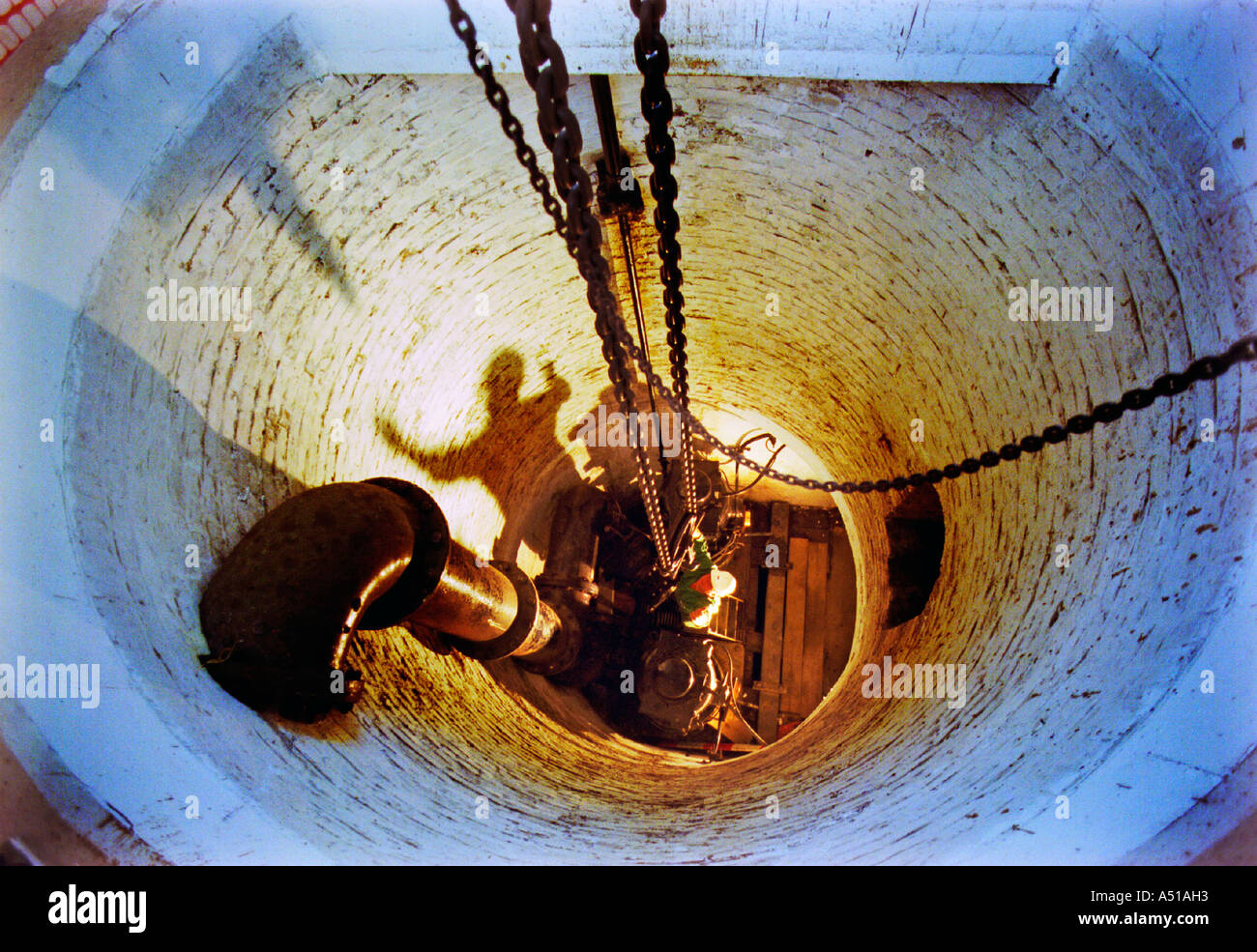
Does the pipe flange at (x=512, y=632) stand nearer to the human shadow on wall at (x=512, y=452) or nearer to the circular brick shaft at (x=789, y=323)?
the circular brick shaft at (x=789, y=323)

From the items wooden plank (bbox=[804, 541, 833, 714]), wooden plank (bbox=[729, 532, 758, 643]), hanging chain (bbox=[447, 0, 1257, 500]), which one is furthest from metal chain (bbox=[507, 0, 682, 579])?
wooden plank (bbox=[804, 541, 833, 714])

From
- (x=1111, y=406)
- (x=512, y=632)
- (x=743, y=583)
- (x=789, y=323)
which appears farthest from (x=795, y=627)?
(x=1111, y=406)

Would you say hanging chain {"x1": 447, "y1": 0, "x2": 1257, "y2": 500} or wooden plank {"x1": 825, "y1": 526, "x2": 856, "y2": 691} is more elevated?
hanging chain {"x1": 447, "y1": 0, "x2": 1257, "y2": 500}

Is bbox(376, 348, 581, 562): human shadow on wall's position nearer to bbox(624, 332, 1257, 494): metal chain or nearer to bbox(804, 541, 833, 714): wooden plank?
bbox(624, 332, 1257, 494): metal chain

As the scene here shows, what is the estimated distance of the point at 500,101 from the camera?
1948 mm

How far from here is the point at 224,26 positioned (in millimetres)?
2236

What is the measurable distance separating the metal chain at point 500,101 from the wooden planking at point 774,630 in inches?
214

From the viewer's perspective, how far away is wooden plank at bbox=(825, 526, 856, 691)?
22.0 ft

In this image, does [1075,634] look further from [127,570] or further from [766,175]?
[127,570]

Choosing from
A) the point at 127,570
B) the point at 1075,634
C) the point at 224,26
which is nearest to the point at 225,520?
the point at 127,570

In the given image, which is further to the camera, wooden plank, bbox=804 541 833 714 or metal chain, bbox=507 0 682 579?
wooden plank, bbox=804 541 833 714

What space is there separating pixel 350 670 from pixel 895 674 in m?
3.20

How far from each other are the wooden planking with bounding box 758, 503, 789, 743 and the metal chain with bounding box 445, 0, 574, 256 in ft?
17.8
